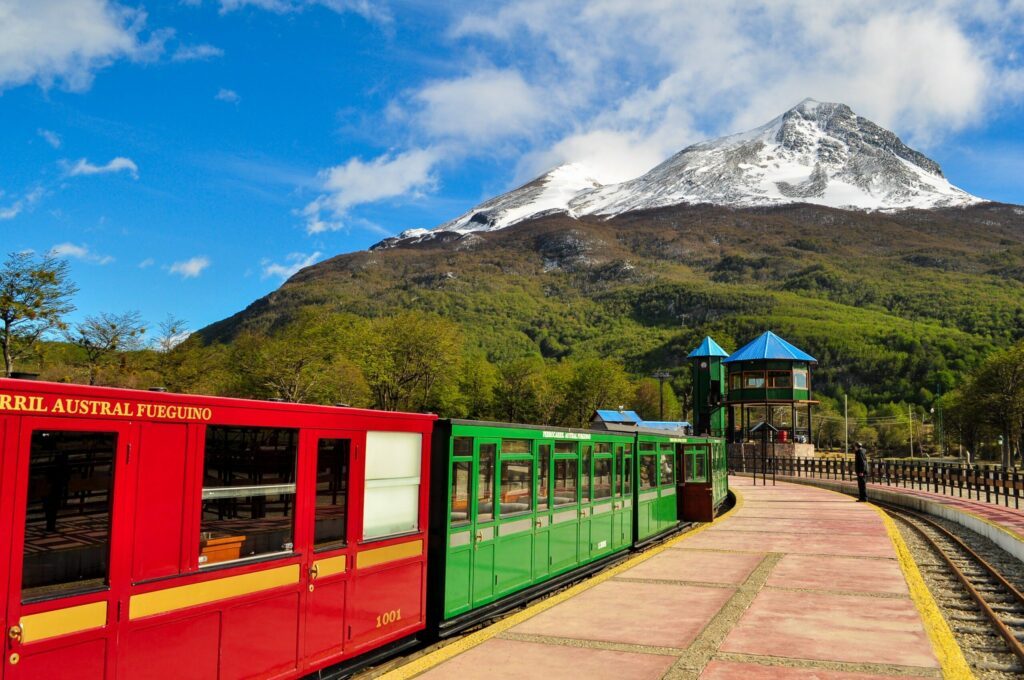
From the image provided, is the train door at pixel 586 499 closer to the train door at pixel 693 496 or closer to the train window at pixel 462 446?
the train window at pixel 462 446

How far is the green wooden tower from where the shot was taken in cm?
6788

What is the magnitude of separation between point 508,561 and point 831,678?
13.2 feet

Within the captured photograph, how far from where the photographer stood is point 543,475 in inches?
437

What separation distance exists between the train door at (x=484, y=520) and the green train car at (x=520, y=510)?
0.01 meters

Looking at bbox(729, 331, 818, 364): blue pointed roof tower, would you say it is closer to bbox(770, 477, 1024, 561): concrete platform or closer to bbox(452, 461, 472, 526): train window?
bbox(770, 477, 1024, 561): concrete platform

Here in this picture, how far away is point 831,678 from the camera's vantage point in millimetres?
7648

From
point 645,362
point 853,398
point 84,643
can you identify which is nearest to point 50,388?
point 84,643

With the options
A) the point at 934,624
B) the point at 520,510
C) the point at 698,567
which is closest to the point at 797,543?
the point at 698,567

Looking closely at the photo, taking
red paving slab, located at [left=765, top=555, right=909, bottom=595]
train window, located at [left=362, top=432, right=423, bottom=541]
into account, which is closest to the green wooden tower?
red paving slab, located at [left=765, top=555, right=909, bottom=595]

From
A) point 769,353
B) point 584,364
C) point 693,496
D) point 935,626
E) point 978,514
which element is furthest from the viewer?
point 584,364

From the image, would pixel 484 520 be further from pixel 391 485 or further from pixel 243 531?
pixel 243 531

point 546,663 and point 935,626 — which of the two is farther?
point 935,626

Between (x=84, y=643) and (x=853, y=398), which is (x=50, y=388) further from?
(x=853, y=398)

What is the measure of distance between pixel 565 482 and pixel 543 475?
94 cm
